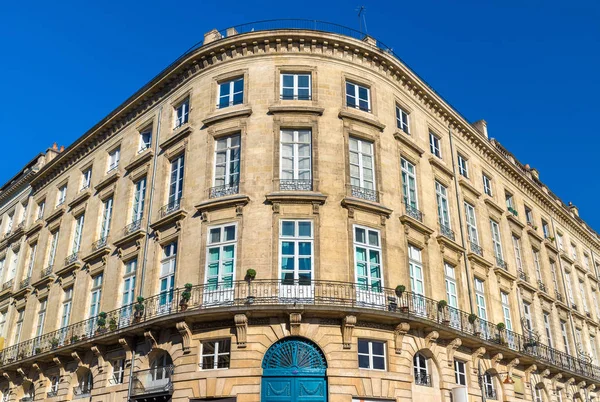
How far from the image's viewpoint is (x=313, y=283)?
2006cm

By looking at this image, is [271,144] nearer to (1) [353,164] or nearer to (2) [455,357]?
(1) [353,164]

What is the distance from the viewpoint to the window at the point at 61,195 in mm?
32959

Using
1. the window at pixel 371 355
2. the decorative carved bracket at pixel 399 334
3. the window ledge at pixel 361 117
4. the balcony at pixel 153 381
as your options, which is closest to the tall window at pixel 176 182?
the balcony at pixel 153 381

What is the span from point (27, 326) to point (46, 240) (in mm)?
4824

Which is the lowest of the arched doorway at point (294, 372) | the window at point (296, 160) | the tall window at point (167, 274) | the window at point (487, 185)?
the arched doorway at point (294, 372)

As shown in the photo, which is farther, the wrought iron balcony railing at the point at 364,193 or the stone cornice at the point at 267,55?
the stone cornice at the point at 267,55

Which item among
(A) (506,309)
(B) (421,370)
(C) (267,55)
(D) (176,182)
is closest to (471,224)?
(A) (506,309)

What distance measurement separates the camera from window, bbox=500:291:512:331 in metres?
28.4

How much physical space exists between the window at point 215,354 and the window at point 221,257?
1.93 metres

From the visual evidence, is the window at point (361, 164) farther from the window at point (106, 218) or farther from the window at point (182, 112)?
the window at point (106, 218)

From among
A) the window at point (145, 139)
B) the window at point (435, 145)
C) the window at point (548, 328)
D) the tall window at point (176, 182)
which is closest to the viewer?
the tall window at point (176, 182)

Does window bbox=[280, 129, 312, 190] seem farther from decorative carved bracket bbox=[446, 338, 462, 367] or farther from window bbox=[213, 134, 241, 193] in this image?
decorative carved bracket bbox=[446, 338, 462, 367]

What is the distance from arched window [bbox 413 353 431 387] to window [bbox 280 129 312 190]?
7499 millimetres

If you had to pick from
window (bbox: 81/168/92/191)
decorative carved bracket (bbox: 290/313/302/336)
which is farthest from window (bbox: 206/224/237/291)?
window (bbox: 81/168/92/191)
